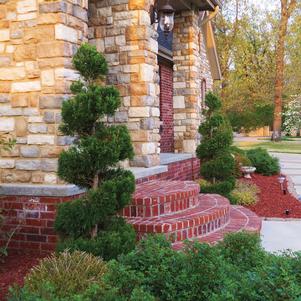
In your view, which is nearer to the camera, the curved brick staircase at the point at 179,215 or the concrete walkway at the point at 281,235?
the curved brick staircase at the point at 179,215

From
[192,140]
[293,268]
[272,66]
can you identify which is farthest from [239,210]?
[272,66]

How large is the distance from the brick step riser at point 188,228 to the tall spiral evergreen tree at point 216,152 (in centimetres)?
245

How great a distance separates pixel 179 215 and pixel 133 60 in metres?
2.81

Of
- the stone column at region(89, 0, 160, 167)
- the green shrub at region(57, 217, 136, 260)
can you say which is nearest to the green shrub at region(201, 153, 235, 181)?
the stone column at region(89, 0, 160, 167)

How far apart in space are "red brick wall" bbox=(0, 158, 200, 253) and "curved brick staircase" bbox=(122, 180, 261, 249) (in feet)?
2.80

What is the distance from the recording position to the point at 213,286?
2.99 meters

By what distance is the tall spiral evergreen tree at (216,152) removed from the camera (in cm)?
851

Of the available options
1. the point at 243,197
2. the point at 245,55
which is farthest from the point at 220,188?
the point at 245,55

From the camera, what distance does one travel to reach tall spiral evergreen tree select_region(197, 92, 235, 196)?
8.51 meters

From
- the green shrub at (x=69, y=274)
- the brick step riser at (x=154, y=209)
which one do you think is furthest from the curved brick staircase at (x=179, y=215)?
the green shrub at (x=69, y=274)

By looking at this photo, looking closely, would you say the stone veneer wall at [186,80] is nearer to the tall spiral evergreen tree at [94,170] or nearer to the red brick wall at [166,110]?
the red brick wall at [166,110]

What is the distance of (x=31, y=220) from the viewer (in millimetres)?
5203

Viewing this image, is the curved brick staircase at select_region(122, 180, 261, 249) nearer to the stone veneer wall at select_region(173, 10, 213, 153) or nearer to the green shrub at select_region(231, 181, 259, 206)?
the green shrub at select_region(231, 181, 259, 206)

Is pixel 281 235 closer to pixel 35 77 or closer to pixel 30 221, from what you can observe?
pixel 30 221
